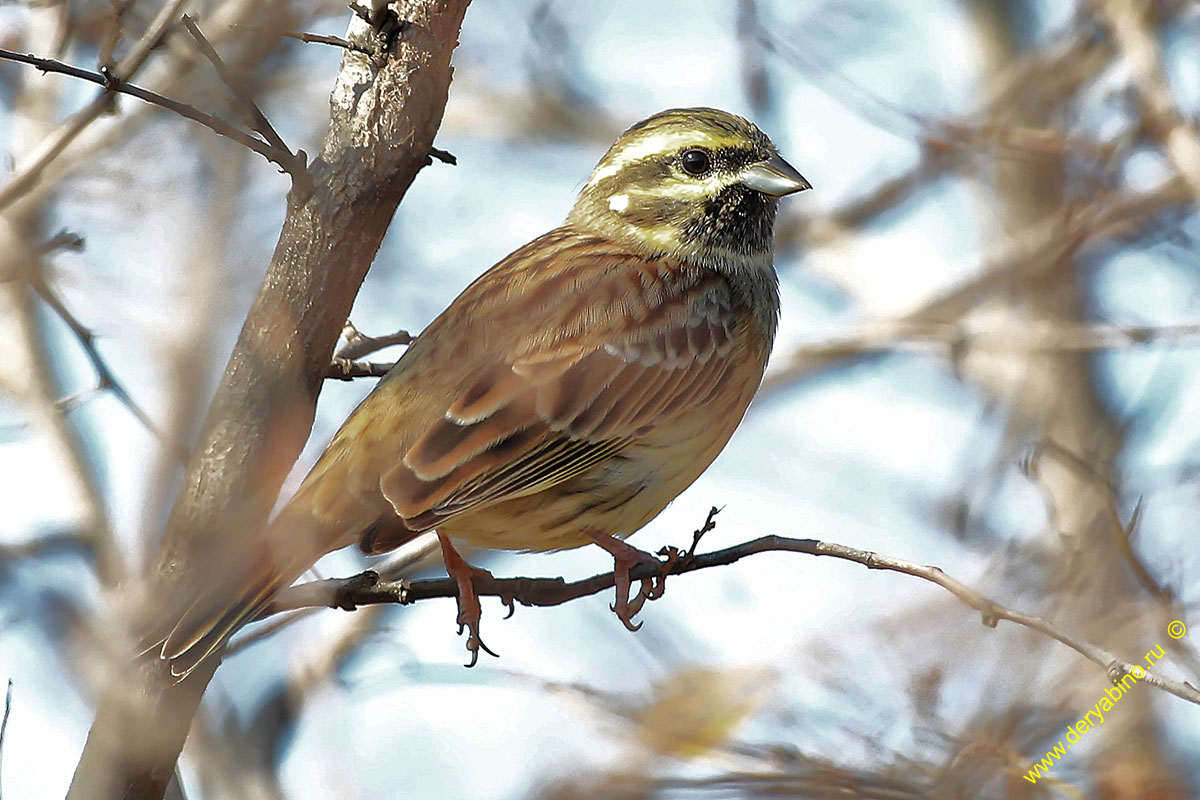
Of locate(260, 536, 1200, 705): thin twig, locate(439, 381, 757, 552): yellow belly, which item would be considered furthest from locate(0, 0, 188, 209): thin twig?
locate(439, 381, 757, 552): yellow belly

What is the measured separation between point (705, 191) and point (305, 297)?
2.48m

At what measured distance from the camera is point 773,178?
6266 millimetres

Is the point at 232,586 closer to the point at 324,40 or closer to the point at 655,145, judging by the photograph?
the point at 324,40

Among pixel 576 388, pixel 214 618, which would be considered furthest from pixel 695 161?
pixel 214 618

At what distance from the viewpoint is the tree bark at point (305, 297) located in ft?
13.9

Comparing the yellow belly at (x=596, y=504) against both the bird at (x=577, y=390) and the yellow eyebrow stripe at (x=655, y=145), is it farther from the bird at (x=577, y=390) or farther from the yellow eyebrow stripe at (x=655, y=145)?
the yellow eyebrow stripe at (x=655, y=145)

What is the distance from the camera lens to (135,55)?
4.41 meters

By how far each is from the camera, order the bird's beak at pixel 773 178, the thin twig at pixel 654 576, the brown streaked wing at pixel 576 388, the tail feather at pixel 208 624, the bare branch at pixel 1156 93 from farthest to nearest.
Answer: the bare branch at pixel 1156 93
the bird's beak at pixel 773 178
the brown streaked wing at pixel 576 388
the tail feather at pixel 208 624
the thin twig at pixel 654 576

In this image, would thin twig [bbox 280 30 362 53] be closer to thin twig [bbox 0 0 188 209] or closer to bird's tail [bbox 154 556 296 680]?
thin twig [bbox 0 0 188 209]

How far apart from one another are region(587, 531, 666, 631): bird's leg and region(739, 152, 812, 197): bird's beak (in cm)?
171

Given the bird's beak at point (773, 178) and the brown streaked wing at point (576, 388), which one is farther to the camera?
the bird's beak at point (773, 178)

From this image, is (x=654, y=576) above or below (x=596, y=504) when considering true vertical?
below

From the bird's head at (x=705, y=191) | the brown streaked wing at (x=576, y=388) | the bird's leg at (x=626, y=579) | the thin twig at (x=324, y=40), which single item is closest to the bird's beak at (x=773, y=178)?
the bird's head at (x=705, y=191)

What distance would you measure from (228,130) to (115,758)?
1.70 meters
